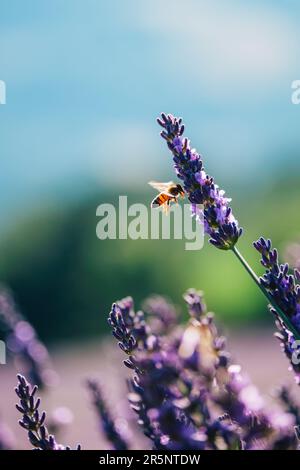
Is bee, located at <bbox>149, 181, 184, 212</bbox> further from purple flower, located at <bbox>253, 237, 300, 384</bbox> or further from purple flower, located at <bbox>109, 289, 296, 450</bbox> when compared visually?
purple flower, located at <bbox>109, 289, 296, 450</bbox>

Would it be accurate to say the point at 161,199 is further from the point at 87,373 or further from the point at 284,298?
the point at 87,373

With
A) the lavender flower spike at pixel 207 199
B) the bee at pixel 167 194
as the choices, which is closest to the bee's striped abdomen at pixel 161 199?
the bee at pixel 167 194

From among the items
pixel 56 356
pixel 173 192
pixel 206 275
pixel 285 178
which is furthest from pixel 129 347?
pixel 285 178

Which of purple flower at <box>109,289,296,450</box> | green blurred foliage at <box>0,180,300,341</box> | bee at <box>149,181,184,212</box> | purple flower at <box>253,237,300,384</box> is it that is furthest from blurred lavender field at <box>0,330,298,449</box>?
green blurred foliage at <box>0,180,300,341</box>

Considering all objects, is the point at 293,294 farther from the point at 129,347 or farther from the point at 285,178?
the point at 285,178

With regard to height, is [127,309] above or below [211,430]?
above
